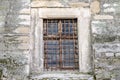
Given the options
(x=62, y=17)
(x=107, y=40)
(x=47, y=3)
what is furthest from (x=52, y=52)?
(x=107, y=40)

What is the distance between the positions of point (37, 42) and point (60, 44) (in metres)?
0.40

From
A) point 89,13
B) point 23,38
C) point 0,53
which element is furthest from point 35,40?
point 89,13

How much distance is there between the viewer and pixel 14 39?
626cm

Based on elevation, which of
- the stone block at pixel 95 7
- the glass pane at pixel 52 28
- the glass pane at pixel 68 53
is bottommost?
the glass pane at pixel 68 53

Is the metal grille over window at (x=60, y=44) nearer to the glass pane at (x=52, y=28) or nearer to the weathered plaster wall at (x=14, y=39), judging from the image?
the glass pane at (x=52, y=28)

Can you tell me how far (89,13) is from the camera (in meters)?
6.51

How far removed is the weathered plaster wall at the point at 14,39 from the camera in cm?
609

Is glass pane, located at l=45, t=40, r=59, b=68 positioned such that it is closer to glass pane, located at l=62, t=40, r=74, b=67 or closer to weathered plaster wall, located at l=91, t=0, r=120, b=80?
glass pane, located at l=62, t=40, r=74, b=67

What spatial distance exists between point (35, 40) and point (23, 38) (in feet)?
0.80

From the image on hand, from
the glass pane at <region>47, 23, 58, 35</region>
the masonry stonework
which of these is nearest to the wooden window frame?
the masonry stonework

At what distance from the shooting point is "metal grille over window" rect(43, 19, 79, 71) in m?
6.41

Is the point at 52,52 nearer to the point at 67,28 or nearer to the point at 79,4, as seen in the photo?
the point at 67,28

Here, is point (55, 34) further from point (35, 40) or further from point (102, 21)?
point (102, 21)

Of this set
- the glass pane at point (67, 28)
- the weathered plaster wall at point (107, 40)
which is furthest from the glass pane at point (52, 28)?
the weathered plaster wall at point (107, 40)
